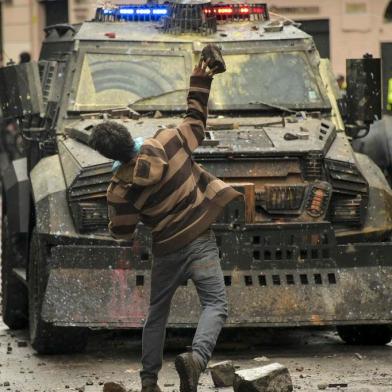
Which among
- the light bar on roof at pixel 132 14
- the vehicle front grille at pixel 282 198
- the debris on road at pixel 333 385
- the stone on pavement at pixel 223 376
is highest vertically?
the light bar on roof at pixel 132 14

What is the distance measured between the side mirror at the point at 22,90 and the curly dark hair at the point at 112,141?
311cm

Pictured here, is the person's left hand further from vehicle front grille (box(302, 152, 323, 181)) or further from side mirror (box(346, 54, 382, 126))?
side mirror (box(346, 54, 382, 126))

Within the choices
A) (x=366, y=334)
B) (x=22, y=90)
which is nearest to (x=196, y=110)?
(x=366, y=334)

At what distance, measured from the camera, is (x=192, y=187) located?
8992 millimetres

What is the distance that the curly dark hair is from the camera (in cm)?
873

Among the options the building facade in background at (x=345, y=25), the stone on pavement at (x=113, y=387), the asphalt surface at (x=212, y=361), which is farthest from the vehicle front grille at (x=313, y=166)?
the building facade in background at (x=345, y=25)

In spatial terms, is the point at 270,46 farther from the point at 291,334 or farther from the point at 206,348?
the point at 206,348

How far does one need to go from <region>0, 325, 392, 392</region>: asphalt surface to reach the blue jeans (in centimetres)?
68

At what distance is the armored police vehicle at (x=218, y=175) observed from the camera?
1047 cm

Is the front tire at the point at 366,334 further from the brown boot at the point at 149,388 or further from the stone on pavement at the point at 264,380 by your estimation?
the brown boot at the point at 149,388

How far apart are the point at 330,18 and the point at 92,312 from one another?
810 inches

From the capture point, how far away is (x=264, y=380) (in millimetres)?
8953

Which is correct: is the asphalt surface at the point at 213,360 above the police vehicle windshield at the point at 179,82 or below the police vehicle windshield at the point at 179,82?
below

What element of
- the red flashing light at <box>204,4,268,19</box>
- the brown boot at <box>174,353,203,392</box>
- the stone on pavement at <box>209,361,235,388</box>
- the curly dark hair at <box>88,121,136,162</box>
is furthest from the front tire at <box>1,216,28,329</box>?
the brown boot at <box>174,353,203,392</box>
